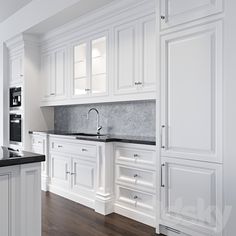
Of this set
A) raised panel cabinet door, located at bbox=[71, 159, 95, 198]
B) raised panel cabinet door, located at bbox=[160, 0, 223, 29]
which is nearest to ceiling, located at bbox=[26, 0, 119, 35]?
raised panel cabinet door, located at bbox=[160, 0, 223, 29]

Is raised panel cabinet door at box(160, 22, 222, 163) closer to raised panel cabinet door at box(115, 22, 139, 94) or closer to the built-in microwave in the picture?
raised panel cabinet door at box(115, 22, 139, 94)

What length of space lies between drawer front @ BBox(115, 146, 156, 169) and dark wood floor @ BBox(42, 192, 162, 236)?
Answer: 64 centimetres

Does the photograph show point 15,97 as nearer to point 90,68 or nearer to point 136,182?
point 90,68

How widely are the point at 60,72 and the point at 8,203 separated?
10.5 ft

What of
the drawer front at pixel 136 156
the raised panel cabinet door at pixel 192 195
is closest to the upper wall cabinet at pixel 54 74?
the drawer front at pixel 136 156

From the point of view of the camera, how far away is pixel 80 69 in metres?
4.23

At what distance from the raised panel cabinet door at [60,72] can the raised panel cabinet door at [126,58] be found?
52.7 inches

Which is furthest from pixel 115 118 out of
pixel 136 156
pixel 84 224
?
pixel 84 224

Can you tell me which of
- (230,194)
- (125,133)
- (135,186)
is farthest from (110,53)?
(230,194)

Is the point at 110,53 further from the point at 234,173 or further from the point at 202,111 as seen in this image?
the point at 234,173

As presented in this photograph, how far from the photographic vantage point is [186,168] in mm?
2436

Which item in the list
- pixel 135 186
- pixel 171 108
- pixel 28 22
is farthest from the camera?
pixel 28 22

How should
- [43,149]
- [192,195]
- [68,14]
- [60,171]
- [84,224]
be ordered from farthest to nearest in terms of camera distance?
[43,149] → [60,171] → [68,14] → [84,224] → [192,195]

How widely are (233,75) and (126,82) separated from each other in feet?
5.04
